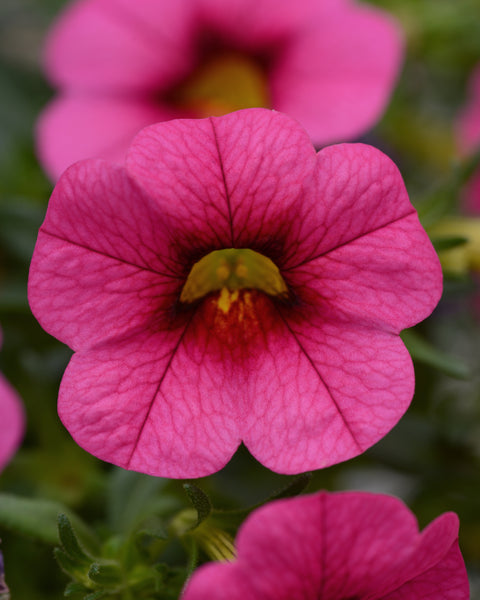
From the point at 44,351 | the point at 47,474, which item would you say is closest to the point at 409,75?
the point at 44,351

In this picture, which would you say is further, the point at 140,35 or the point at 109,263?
the point at 140,35

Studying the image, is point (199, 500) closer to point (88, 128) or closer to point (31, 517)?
point (31, 517)

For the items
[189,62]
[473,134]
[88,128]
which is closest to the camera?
[88,128]

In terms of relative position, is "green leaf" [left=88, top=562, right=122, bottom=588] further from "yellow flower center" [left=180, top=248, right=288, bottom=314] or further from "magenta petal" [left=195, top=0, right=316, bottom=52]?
"magenta petal" [left=195, top=0, right=316, bottom=52]

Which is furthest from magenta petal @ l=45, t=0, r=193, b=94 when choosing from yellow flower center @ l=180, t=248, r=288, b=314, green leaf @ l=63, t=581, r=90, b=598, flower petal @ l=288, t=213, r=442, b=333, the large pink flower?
green leaf @ l=63, t=581, r=90, b=598

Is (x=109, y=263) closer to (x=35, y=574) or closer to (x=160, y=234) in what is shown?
(x=160, y=234)

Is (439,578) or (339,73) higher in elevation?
(339,73)

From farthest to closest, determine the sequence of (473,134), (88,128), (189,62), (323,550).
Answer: (473,134) → (189,62) → (88,128) → (323,550)

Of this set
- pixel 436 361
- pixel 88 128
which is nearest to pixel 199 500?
pixel 436 361
